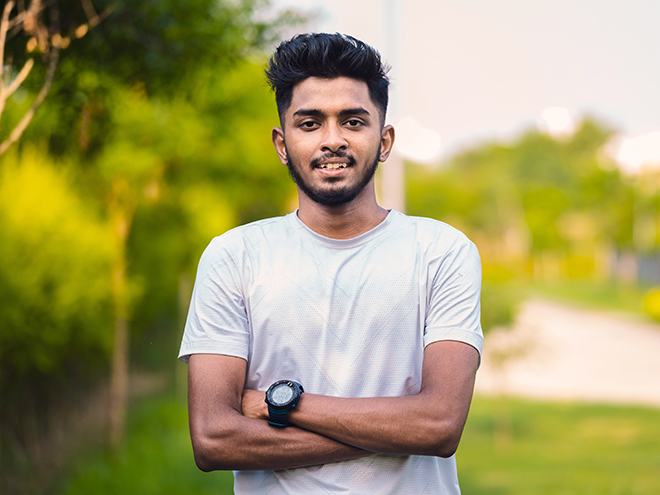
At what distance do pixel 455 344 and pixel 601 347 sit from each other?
21.7 meters

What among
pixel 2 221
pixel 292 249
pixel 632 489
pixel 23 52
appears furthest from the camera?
pixel 632 489

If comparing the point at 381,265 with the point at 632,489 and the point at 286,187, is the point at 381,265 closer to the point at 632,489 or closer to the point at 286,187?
the point at 632,489

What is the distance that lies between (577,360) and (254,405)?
65.1ft

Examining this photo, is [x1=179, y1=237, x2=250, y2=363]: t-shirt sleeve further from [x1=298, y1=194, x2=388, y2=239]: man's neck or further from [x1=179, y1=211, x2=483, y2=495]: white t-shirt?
[x1=298, y1=194, x2=388, y2=239]: man's neck

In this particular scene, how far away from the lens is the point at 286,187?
45.3 ft

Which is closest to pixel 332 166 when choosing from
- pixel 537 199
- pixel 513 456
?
pixel 513 456

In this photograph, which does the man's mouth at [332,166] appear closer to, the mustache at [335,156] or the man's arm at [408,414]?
the mustache at [335,156]

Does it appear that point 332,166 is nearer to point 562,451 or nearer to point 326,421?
point 326,421

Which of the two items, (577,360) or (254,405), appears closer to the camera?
(254,405)

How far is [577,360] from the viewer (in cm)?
2022

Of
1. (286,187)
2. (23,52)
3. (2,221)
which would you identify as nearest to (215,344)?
(23,52)

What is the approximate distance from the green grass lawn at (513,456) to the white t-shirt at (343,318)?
6.45 meters

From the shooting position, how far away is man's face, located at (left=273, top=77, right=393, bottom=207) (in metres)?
1.92

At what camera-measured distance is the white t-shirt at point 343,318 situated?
1.88 metres
